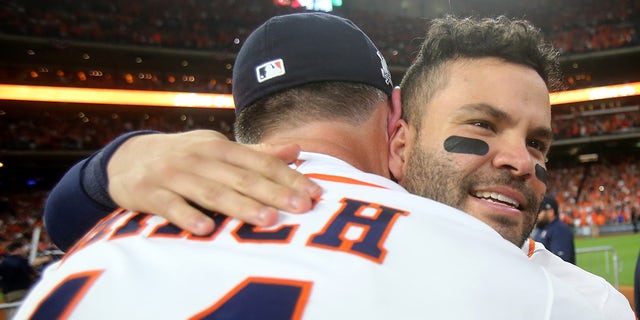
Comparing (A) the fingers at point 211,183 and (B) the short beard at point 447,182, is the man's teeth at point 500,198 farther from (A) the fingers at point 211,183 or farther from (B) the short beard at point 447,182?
(A) the fingers at point 211,183

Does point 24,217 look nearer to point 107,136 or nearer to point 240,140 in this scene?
point 107,136

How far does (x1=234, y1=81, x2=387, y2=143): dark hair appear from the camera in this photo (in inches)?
49.3

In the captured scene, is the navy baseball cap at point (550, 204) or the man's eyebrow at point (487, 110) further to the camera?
the navy baseball cap at point (550, 204)

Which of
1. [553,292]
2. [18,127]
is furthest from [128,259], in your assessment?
[18,127]

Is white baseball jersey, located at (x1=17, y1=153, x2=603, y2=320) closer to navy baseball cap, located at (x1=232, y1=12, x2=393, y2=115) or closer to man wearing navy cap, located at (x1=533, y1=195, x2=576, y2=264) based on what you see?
navy baseball cap, located at (x1=232, y1=12, x2=393, y2=115)

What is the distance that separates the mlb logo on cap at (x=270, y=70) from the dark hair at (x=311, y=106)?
0.05 meters

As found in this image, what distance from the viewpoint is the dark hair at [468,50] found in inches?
85.0

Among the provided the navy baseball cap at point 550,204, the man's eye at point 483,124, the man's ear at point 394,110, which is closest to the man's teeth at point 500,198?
the man's eye at point 483,124

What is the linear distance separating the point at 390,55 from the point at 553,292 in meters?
25.6

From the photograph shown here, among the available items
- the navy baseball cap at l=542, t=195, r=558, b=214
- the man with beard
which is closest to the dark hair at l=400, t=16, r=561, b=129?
the man with beard

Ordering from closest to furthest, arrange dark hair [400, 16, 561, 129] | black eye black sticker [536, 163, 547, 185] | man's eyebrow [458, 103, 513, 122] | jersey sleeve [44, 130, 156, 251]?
jersey sleeve [44, 130, 156, 251], man's eyebrow [458, 103, 513, 122], black eye black sticker [536, 163, 547, 185], dark hair [400, 16, 561, 129]

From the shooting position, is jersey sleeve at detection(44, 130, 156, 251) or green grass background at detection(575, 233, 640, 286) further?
green grass background at detection(575, 233, 640, 286)

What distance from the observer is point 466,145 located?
2039 millimetres

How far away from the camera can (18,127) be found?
66.5 ft
